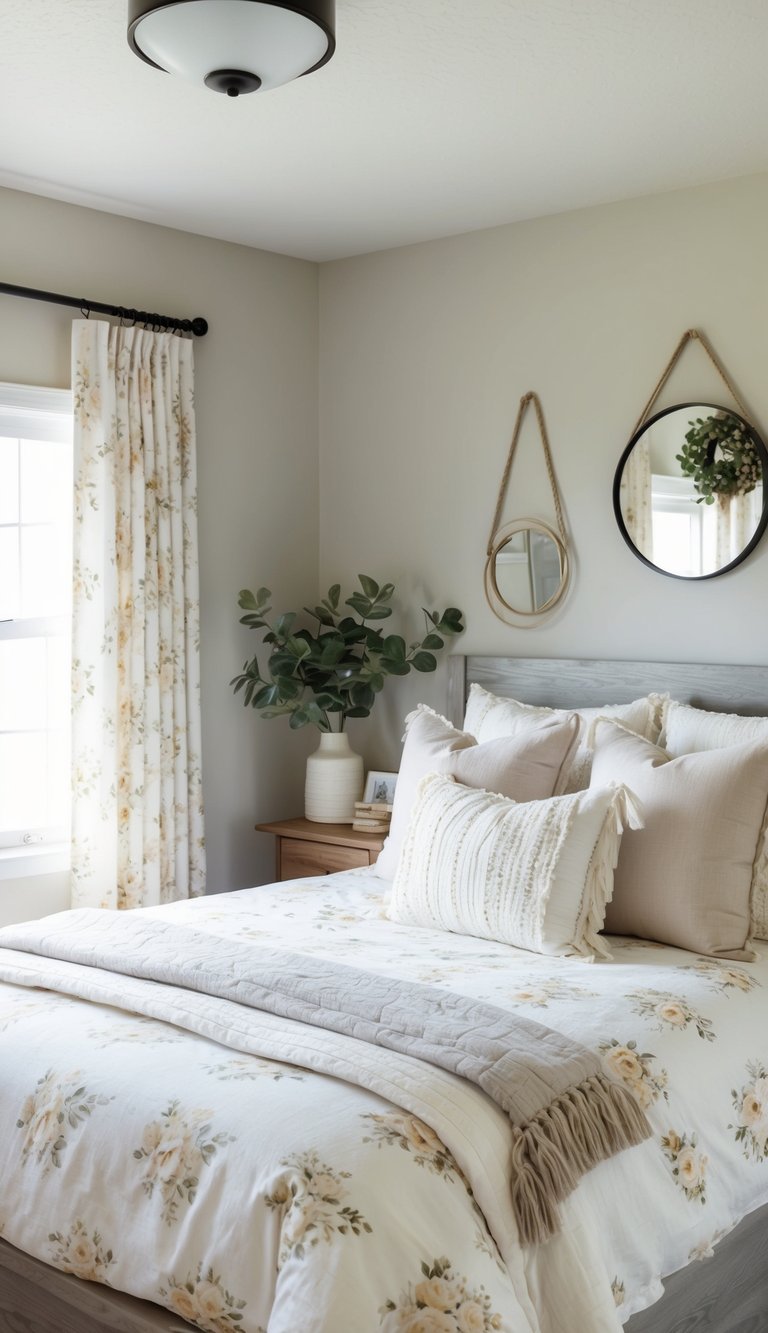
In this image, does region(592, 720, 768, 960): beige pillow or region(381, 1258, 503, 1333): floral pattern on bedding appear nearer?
region(381, 1258, 503, 1333): floral pattern on bedding

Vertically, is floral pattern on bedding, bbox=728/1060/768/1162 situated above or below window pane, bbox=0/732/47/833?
below

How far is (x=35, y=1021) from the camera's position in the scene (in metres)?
2.34

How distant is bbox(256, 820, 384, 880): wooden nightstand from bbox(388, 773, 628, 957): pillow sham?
96 cm

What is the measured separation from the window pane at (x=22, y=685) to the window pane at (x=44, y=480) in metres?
0.38

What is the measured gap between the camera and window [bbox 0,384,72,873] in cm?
376

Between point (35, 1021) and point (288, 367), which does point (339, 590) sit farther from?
point (35, 1021)

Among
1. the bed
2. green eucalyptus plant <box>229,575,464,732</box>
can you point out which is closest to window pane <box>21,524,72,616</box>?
green eucalyptus plant <box>229,575,464,732</box>

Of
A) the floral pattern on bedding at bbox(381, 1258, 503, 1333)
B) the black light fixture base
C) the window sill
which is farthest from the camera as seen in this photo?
the window sill

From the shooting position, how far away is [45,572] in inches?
152


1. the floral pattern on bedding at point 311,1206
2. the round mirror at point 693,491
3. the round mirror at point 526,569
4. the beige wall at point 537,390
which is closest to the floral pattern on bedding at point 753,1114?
the floral pattern on bedding at point 311,1206

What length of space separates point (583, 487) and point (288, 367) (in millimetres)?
1239

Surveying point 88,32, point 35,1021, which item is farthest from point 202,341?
point 35,1021

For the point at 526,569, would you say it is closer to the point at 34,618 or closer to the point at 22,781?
the point at 34,618

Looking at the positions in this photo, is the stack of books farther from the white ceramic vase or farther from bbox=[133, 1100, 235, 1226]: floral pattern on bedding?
bbox=[133, 1100, 235, 1226]: floral pattern on bedding
